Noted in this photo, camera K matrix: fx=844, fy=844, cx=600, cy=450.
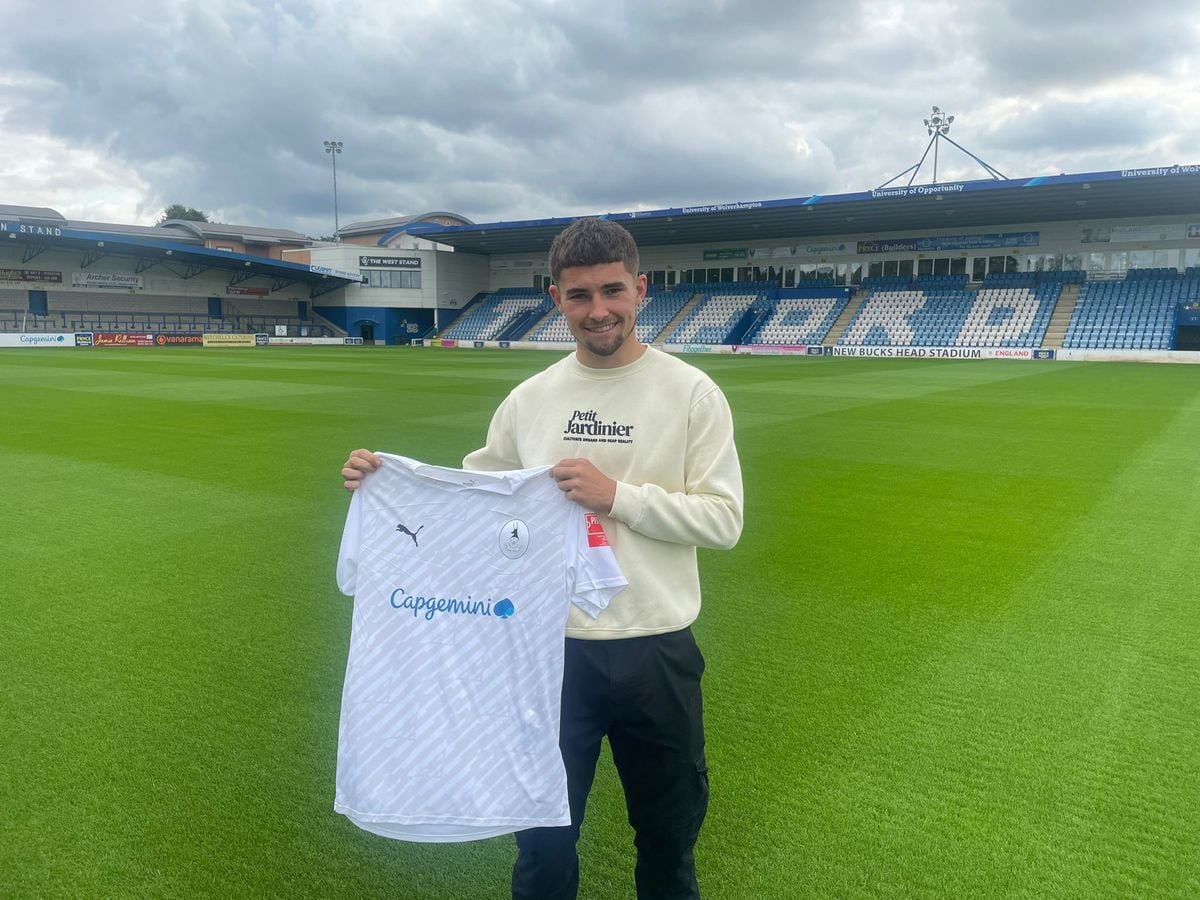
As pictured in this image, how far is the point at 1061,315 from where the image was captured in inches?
1635

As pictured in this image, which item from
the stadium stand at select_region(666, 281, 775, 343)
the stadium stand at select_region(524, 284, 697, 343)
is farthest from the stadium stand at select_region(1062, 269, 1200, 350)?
the stadium stand at select_region(524, 284, 697, 343)

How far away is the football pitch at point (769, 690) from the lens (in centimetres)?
300

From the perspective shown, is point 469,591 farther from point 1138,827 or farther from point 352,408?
point 352,408

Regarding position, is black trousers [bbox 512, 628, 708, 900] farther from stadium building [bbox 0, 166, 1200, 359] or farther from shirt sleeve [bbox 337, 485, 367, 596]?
stadium building [bbox 0, 166, 1200, 359]

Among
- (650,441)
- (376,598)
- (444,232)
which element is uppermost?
(444,232)

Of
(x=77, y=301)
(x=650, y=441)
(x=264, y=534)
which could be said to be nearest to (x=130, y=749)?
(x=650, y=441)

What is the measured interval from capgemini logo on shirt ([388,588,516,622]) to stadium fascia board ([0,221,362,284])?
54.8 metres

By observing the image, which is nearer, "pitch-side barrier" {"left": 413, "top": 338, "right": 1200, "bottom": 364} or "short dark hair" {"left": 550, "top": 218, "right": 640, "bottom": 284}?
"short dark hair" {"left": 550, "top": 218, "right": 640, "bottom": 284}

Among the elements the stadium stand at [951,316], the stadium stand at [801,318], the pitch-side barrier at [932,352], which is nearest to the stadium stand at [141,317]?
the pitch-side barrier at [932,352]

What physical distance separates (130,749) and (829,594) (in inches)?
167

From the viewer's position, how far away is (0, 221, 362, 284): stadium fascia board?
46938 millimetres

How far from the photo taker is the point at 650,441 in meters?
2.36

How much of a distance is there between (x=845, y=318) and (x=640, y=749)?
47999mm

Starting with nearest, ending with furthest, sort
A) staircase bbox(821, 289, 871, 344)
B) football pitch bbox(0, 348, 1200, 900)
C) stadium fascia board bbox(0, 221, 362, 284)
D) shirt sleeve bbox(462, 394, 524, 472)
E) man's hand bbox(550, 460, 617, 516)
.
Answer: man's hand bbox(550, 460, 617, 516) < shirt sleeve bbox(462, 394, 524, 472) < football pitch bbox(0, 348, 1200, 900) < staircase bbox(821, 289, 871, 344) < stadium fascia board bbox(0, 221, 362, 284)
